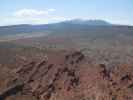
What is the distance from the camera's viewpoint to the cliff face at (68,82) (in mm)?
49453

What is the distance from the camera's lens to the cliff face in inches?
1947

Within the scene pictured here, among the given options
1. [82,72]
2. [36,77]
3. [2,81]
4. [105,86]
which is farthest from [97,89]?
[2,81]

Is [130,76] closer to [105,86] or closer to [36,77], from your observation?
[105,86]

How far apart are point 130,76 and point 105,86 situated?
5739 mm

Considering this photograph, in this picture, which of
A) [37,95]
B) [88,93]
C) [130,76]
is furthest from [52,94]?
[130,76]

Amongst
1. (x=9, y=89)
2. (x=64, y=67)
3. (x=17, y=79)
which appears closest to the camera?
(x=9, y=89)

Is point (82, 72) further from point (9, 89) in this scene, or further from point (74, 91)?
point (9, 89)

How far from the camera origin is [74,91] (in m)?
50.9

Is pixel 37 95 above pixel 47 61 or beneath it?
beneath

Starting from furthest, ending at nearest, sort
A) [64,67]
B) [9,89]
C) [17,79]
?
[64,67] → [17,79] → [9,89]

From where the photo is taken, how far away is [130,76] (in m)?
54.4

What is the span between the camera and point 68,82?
2087 inches

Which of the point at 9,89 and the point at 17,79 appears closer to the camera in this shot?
the point at 9,89

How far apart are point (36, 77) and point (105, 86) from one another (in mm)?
12583
